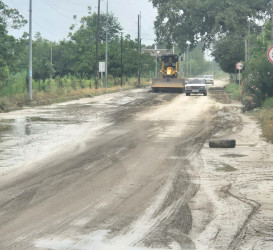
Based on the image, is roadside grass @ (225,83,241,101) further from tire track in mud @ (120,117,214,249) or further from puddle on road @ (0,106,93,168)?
tire track in mud @ (120,117,214,249)

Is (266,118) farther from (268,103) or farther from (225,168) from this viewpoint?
(225,168)

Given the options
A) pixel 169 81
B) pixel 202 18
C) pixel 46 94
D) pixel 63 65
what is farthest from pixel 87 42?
pixel 46 94

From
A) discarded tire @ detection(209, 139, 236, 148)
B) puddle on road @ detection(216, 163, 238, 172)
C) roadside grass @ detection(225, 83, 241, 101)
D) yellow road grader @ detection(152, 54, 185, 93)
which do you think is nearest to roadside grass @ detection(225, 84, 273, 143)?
discarded tire @ detection(209, 139, 236, 148)

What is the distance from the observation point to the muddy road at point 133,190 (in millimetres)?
7430

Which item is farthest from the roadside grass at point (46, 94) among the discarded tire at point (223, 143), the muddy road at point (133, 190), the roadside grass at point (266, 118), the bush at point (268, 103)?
the discarded tire at point (223, 143)

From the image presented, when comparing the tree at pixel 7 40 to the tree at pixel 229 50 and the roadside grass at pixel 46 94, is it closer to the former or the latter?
the roadside grass at pixel 46 94

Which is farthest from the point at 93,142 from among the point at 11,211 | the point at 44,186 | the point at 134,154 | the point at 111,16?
the point at 111,16

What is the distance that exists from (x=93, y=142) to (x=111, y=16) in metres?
106

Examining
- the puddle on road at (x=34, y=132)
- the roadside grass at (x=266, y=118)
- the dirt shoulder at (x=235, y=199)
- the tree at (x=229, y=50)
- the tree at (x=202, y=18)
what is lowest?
the dirt shoulder at (x=235, y=199)

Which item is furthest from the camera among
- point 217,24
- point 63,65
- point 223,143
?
point 63,65

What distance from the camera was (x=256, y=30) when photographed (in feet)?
259

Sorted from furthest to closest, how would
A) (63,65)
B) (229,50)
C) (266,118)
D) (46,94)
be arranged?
1. (63,65)
2. (229,50)
3. (46,94)
4. (266,118)

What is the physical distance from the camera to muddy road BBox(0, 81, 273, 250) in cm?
743

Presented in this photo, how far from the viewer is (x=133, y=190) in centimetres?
1048
